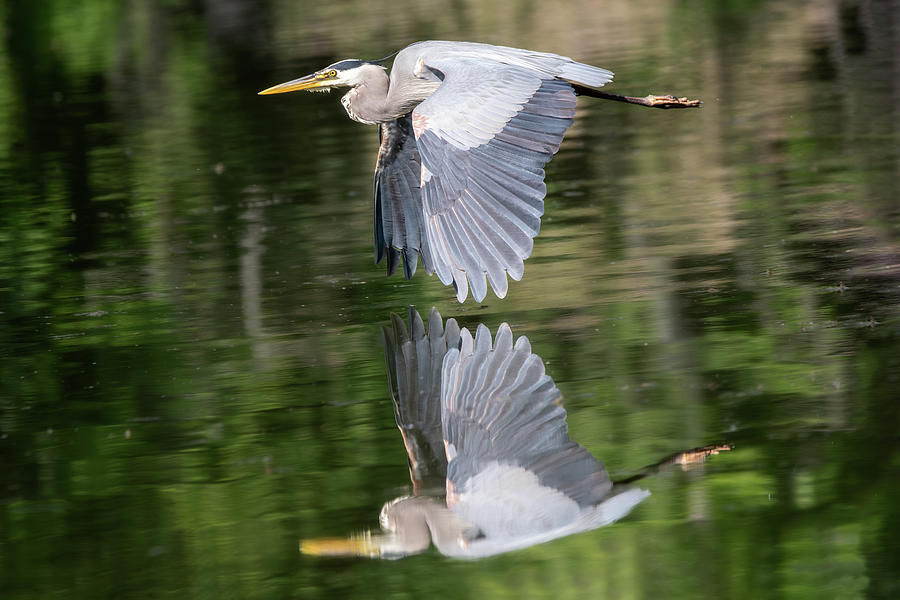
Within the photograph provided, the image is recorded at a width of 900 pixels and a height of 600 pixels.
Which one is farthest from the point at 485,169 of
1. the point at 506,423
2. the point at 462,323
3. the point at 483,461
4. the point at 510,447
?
the point at 483,461

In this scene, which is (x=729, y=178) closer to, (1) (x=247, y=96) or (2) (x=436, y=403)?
(2) (x=436, y=403)

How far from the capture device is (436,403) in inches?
229

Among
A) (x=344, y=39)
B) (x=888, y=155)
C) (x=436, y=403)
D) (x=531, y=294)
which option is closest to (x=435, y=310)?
(x=531, y=294)

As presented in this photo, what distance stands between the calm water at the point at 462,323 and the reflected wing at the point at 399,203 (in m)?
0.24

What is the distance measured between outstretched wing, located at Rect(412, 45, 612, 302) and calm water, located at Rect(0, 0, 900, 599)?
1.76 feet

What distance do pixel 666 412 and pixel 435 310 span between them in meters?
2.08

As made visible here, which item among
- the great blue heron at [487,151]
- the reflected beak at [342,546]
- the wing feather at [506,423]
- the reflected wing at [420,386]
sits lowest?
the reflected wing at [420,386]

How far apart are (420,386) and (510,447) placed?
3.00 ft

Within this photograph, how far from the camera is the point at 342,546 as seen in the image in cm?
455

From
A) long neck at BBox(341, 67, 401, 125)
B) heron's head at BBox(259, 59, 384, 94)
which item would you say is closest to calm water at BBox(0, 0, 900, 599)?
long neck at BBox(341, 67, 401, 125)

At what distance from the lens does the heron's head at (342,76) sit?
790 cm

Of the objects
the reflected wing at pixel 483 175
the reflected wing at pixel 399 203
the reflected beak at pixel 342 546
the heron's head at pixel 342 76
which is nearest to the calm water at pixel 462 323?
the reflected beak at pixel 342 546

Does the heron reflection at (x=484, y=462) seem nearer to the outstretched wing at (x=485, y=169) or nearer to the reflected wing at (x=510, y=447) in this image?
the reflected wing at (x=510, y=447)

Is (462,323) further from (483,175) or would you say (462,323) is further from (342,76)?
(342,76)
